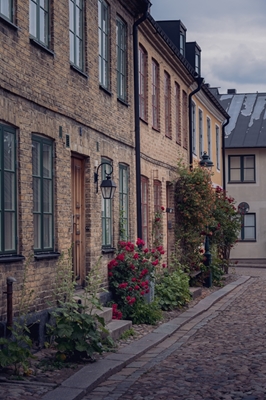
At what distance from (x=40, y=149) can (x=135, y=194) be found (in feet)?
18.7

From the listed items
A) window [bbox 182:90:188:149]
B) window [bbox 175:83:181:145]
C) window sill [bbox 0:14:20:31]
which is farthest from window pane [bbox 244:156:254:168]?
window sill [bbox 0:14:20:31]

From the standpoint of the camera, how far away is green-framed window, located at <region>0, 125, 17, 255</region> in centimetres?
935

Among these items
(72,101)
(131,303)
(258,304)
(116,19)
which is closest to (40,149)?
(72,101)

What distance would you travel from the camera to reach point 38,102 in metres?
10.5

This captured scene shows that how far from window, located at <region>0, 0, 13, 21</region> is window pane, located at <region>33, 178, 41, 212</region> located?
215 cm

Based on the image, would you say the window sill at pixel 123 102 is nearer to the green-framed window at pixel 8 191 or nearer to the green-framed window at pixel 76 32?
the green-framed window at pixel 76 32

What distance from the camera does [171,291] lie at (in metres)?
15.8

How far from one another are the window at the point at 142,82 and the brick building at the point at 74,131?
0.03 metres

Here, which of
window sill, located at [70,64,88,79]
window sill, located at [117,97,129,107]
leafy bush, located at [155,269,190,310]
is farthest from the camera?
leafy bush, located at [155,269,190,310]

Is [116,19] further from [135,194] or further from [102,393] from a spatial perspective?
[102,393]

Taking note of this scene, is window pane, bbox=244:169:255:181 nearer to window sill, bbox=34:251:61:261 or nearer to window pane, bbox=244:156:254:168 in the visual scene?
window pane, bbox=244:156:254:168

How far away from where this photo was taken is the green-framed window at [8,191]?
30.7ft

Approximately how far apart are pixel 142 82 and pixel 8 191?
28.1 ft

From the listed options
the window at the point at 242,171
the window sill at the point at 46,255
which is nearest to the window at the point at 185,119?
the window sill at the point at 46,255
